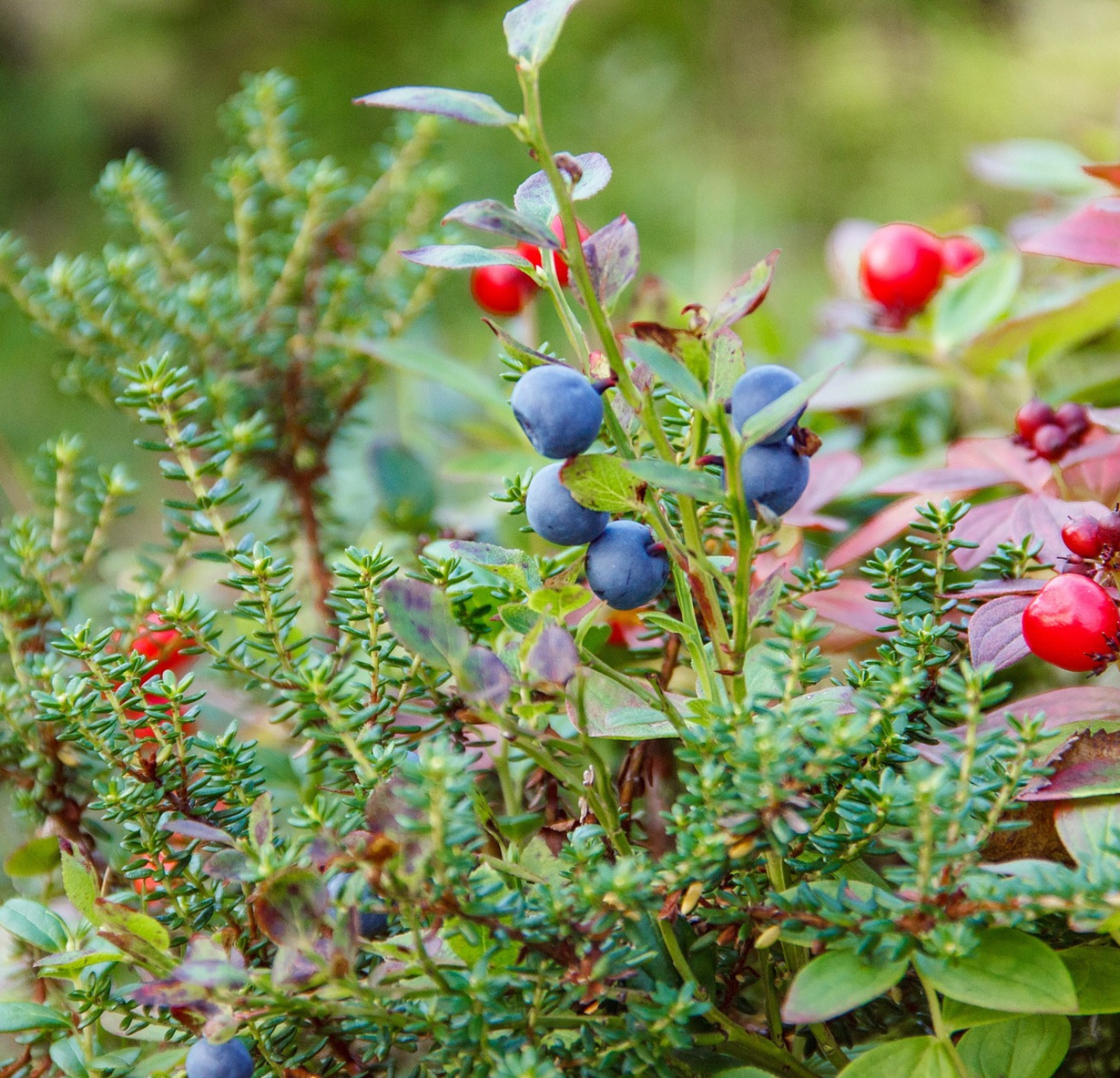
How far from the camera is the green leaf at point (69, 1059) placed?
0.39 meters

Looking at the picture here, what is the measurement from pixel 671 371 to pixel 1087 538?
0.72 ft

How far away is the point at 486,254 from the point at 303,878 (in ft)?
0.64

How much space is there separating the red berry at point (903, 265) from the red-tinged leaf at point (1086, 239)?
16 centimetres

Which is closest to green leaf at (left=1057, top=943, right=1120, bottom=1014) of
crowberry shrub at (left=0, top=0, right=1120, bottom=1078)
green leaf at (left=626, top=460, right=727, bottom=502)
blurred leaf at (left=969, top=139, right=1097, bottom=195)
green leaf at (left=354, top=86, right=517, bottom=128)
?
crowberry shrub at (left=0, top=0, right=1120, bottom=1078)

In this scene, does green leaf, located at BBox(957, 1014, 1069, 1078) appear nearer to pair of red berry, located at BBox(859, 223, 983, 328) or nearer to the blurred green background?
pair of red berry, located at BBox(859, 223, 983, 328)

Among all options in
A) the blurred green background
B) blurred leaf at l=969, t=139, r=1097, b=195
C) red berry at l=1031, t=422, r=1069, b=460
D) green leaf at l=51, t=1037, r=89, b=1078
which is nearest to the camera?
green leaf at l=51, t=1037, r=89, b=1078

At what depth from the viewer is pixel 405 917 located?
305mm

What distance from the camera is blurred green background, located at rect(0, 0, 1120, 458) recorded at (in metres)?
1.80

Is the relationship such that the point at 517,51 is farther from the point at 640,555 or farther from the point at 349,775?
the point at 349,775

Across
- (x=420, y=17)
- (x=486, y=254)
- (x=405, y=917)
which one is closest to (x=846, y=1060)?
(x=405, y=917)

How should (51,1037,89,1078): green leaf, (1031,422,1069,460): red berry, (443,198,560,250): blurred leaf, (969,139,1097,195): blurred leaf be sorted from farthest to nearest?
1. (969,139,1097,195): blurred leaf
2. (1031,422,1069,460): red berry
3. (51,1037,89,1078): green leaf
4. (443,198,560,250): blurred leaf

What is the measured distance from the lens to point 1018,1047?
0.37 m

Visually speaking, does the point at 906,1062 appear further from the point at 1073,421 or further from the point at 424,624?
the point at 1073,421

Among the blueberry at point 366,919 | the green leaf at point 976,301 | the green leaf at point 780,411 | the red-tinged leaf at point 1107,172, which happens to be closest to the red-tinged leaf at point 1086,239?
the red-tinged leaf at point 1107,172
